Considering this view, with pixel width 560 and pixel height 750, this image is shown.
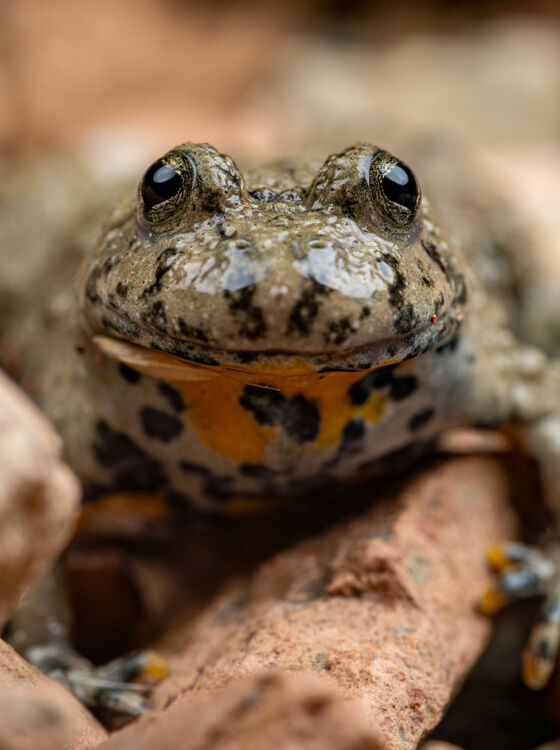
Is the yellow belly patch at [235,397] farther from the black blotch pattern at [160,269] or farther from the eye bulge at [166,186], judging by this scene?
the eye bulge at [166,186]

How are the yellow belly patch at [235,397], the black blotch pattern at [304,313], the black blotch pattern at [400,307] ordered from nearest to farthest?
the black blotch pattern at [304,313] → the black blotch pattern at [400,307] → the yellow belly patch at [235,397]

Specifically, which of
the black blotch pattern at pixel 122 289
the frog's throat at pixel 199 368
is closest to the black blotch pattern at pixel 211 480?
the frog's throat at pixel 199 368

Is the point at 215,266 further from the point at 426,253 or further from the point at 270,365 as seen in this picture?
the point at 426,253

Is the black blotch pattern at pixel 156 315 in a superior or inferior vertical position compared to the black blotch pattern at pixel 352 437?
superior

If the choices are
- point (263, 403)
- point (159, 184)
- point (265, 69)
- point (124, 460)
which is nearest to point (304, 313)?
point (263, 403)

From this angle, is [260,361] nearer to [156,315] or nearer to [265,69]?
[156,315]

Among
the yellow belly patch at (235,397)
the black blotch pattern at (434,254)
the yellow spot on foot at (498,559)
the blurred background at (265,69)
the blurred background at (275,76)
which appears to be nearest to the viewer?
the yellow belly patch at (235,397)

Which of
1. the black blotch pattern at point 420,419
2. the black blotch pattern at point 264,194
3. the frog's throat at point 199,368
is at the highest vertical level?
the black blotch pattern at point 264,194
